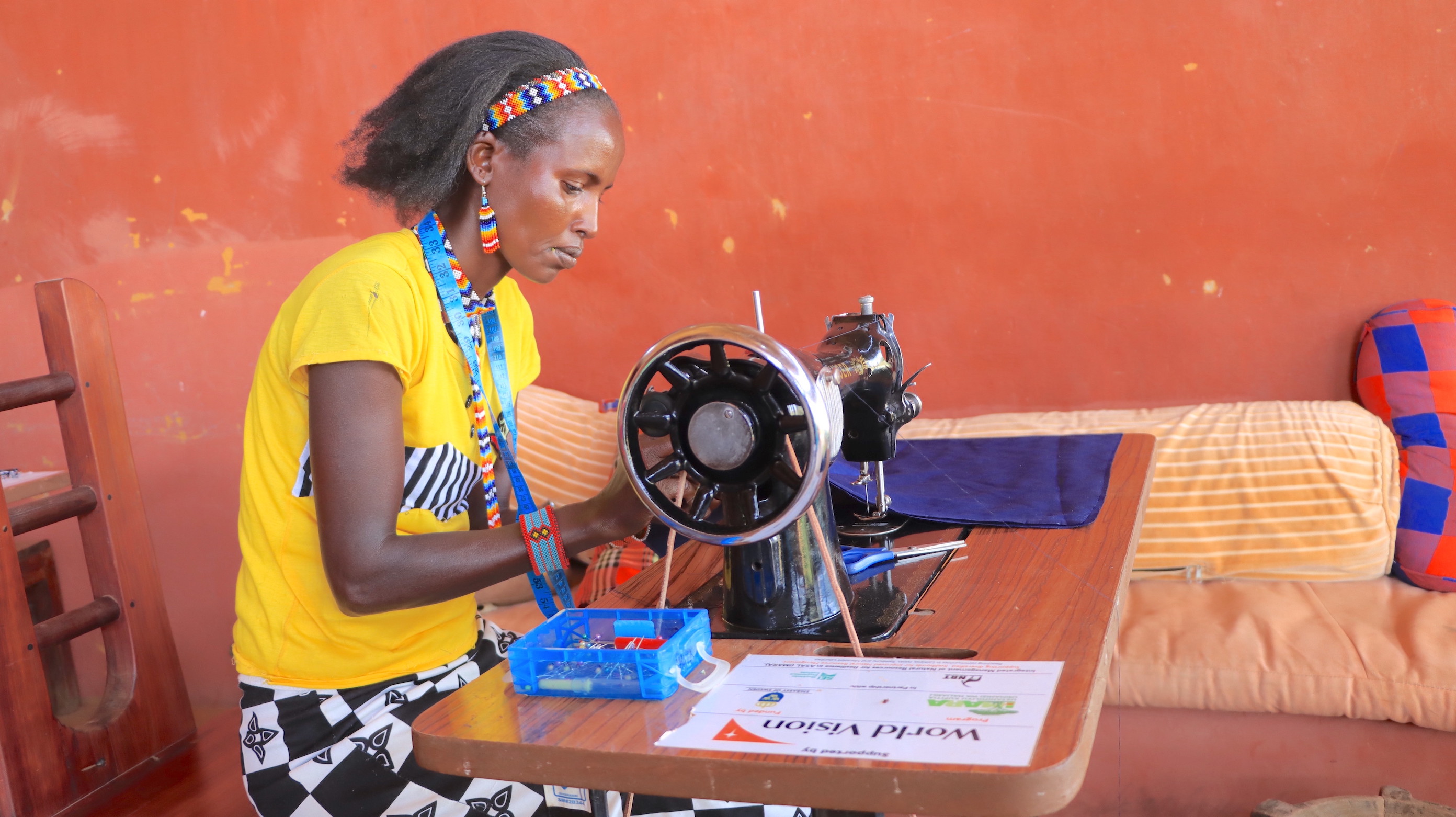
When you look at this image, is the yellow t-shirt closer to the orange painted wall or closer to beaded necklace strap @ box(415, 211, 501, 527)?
beaded necklace strap @ box(415, 211, 501, 527)

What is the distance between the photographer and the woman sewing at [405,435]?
45.3 inches

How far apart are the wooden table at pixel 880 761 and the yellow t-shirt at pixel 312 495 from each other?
12.2 inches

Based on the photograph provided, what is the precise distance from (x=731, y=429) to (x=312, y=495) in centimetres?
65

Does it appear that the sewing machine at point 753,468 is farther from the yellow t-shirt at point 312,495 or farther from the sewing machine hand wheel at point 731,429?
the yellow t-shirt at point 312,495

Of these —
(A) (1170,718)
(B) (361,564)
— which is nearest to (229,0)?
(B) (361,564)

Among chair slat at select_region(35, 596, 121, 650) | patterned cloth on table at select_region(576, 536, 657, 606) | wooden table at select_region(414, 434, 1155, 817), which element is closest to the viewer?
wooden table at select_region(414, 434, 1155, 817)

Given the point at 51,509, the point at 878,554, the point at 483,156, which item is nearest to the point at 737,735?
the point at 878,554

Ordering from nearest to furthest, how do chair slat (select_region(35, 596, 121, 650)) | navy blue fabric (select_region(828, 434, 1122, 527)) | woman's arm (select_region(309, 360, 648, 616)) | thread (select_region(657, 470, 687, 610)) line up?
thread (select_region(657, 470, 687, 610)), woman's arm (select_region(309, 360, 648, 616)), navy blue fabric (select_region(828, 434, 1122, 527)), chair slat (select_region(35, 596, 121, 650))

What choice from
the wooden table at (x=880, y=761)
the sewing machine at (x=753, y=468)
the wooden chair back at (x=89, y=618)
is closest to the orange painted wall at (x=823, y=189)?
the wooden chair back at (x=89, y=618)

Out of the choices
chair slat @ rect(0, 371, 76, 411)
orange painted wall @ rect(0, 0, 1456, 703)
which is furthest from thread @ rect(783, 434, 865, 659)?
orange painted wall @ rect(0, 0, 1456, 703)

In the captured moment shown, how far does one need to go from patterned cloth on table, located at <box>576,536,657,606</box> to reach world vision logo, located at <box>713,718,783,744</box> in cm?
150

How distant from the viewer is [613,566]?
2422 millimetres

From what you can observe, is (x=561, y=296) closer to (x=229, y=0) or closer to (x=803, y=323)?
(x=803, y=323)

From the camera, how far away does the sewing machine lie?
95 cm
